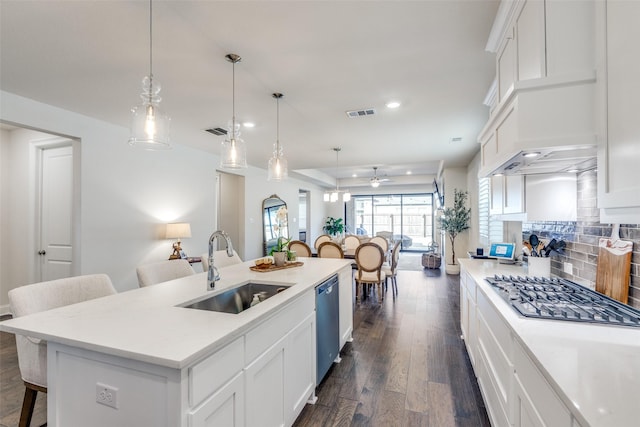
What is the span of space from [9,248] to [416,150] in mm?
6793

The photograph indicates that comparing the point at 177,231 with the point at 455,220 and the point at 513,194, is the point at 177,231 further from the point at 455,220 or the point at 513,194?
the point at 455,220

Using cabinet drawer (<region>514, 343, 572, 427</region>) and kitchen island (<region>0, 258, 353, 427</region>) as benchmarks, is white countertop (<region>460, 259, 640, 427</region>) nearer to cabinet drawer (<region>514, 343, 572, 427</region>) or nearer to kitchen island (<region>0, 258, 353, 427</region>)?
cabinet drawer (<region>514, 343, 572, 427</region>)

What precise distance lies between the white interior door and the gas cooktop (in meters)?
5.32

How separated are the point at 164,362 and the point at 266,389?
73 centimetres

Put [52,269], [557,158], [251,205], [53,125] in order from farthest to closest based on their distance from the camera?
[251,205] → [52,269] → [53,125] → [557,158]

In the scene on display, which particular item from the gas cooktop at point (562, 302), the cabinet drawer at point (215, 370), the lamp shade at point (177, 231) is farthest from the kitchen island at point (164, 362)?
the lamp shade at point (177, 231)

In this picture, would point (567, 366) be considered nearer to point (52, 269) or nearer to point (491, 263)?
point (491, 263)

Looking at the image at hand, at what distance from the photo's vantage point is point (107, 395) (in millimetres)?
1164

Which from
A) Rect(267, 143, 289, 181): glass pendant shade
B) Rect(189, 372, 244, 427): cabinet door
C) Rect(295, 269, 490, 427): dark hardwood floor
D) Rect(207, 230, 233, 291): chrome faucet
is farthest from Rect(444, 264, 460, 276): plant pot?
Rect(189, 372, 244, 427): cabinet door

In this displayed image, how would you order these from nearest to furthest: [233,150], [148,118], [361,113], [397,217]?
[148,118], [233,150], [361,113], [397,217]

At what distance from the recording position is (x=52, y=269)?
14.1 ft

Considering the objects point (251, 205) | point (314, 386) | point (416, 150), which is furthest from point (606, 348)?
point (251, 205)

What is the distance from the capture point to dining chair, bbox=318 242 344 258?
4793 mm

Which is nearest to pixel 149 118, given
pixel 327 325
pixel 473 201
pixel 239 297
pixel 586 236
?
pixel 239 297
